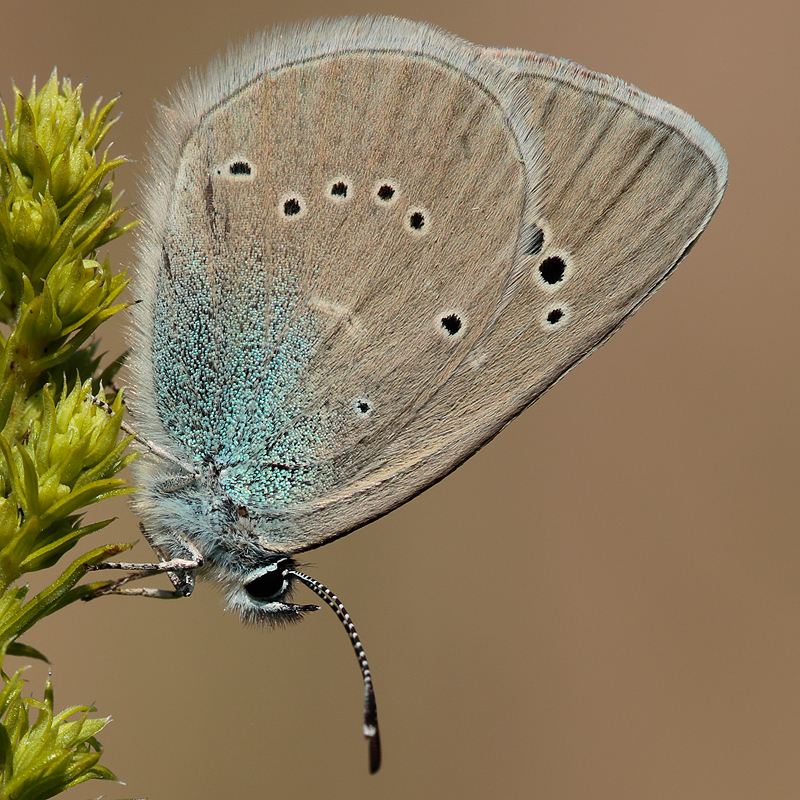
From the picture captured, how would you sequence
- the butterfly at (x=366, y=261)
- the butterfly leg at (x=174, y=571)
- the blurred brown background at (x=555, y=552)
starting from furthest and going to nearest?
the blurred brown background at (x=555, y=552) < the butterfly at (x=366, y=261) < the butterfly leg at (x=174, y=571)

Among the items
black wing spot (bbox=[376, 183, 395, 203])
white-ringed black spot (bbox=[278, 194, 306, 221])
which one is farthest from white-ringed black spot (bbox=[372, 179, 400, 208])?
white-ringed black spot (bbox=[278, 194, 306, 221])

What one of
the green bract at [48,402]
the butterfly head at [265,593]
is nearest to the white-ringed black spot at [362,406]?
the butterfly head at [265,593]

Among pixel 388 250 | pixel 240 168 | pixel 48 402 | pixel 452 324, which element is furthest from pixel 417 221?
pixel 48 402

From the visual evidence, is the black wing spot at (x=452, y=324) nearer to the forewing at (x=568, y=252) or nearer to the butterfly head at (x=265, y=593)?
the forewing at (x=568, y=252)

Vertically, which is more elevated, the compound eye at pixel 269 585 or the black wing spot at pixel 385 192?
the black wing spot at pixel 385 192

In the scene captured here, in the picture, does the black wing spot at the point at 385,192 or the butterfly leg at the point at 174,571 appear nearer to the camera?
the butterfly leg at the point at 174,571

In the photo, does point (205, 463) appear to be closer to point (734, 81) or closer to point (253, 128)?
point (253, 128)

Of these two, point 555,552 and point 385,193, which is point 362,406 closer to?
point 385,193
